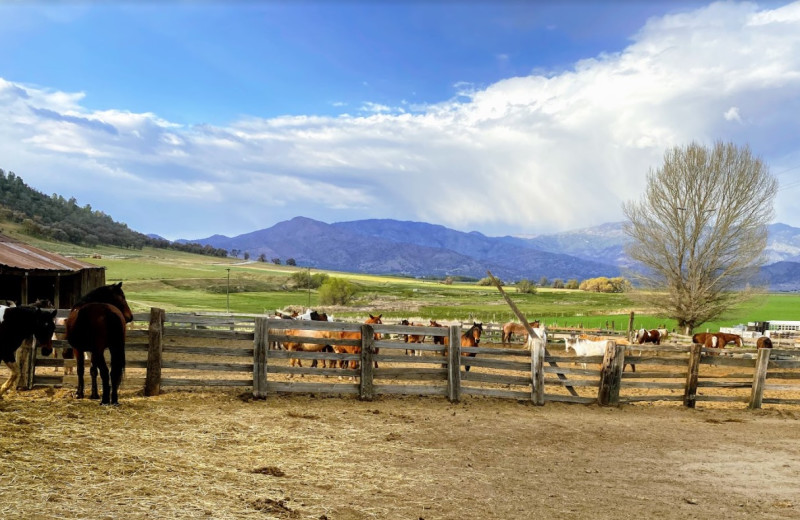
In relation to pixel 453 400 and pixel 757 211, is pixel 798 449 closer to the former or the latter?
pixel 453 400

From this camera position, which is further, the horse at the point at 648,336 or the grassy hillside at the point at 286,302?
the grassy hillside at the point at 286,302

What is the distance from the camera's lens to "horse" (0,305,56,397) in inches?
320

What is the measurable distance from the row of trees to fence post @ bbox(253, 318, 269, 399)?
92.4 metres

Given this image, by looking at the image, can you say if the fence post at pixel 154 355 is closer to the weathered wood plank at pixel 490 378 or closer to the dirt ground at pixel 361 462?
the dirt ground at pixel 361 462

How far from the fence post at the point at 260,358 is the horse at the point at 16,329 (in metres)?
3.23

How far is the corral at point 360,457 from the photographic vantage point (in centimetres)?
502

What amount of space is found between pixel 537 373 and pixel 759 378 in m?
5.45

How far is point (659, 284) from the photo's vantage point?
113 feet

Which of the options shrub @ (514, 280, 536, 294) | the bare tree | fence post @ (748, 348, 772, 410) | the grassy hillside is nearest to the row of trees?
the grassy hillside

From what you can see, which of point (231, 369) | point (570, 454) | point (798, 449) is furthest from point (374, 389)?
point (798, 449)

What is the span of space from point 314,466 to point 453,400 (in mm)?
5006

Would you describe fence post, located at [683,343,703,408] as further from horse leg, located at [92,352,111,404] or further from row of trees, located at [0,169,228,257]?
row of trees, located at [0,169,228,257]

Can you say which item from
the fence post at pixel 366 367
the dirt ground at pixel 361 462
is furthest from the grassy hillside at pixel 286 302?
the fence post at pixel 366 367

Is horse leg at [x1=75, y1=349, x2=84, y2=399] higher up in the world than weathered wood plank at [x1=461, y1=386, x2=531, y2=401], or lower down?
higher up
